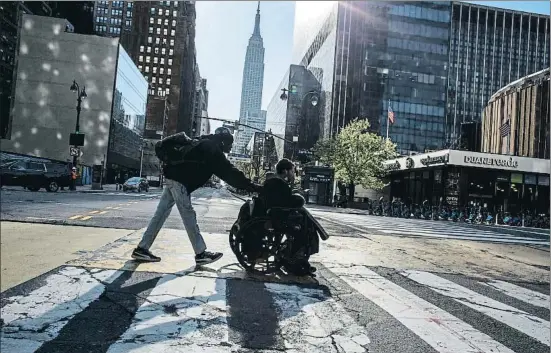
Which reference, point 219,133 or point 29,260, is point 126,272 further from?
point 219,133

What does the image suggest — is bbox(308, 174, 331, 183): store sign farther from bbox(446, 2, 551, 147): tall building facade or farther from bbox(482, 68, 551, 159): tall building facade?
bbox(446, 2, 551, 147): tall building facade

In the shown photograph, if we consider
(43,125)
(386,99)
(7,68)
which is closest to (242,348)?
(43,125)

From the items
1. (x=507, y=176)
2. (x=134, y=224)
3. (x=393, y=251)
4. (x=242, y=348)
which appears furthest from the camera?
(x=507, y=176)

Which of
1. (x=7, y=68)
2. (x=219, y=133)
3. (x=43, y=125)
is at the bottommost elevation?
(x=219, y=133)

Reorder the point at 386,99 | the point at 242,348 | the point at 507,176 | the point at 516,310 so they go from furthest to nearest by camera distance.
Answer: the point at 386,99 → the point at 507,176 → the point at 516,310 → the point at 242,348

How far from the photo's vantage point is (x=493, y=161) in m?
38.4

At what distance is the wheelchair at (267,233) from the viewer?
519 centimetres

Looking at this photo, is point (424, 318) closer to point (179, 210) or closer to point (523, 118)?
point (179, 210)

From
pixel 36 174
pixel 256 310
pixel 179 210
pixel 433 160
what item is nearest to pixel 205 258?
pixel 179 210

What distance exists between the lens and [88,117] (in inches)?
2221

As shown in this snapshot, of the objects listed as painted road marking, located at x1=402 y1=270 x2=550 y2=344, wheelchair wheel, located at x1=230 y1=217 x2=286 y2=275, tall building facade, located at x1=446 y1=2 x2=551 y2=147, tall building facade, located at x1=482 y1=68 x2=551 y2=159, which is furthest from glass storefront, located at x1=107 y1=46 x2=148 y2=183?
tall building facade, located at x1=446 y1=2 x2=551 y2=147

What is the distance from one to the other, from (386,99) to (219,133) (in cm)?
7608

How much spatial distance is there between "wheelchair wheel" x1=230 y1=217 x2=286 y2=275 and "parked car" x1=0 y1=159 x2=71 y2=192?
64.4 feet

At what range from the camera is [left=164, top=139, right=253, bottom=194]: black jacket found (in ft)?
16.7
